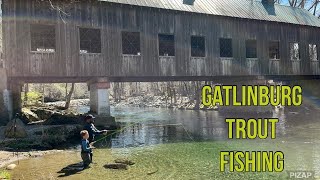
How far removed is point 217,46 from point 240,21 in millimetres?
3109

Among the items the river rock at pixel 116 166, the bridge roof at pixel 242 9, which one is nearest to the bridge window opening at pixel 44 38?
the bridge roof at pixel 242 9

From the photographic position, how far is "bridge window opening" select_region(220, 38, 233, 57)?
2441 cm

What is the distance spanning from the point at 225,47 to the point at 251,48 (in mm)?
2763

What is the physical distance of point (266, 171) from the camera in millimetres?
10422

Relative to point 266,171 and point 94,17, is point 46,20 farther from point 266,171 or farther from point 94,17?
point 266,171

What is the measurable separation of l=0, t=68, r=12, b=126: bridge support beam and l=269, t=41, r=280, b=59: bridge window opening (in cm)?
2022

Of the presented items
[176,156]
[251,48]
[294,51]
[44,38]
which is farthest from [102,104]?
[294,51]

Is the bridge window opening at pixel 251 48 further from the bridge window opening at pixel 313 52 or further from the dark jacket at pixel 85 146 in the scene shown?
the dark jacket at pixel 85 146

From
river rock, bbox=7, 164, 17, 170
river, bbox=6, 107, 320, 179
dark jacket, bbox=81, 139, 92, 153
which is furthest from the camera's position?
dark jacket, bbox=81, 139, 92, 153

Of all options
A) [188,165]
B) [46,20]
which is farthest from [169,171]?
[46,20]

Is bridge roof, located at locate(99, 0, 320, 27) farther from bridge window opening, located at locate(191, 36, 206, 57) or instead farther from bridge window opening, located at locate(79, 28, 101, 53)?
bridge window opening, located at locate(79, 28, 101, 53)

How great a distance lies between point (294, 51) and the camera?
1118 inches

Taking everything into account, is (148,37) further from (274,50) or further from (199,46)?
(274,50)

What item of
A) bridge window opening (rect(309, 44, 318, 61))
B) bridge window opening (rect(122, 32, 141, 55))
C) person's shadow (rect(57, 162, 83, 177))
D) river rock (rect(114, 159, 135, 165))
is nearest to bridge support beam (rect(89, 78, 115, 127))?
bridge window opening (rect(122, 32, 141, 55))
